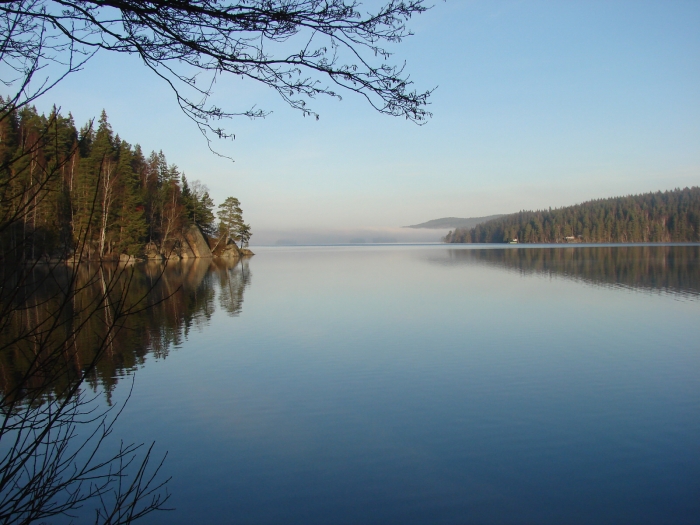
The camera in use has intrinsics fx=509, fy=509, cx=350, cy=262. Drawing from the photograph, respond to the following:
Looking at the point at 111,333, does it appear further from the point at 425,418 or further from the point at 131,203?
the point at 131,203

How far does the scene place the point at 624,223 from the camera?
112750 mm

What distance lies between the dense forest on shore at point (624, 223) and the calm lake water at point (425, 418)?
11219 cm

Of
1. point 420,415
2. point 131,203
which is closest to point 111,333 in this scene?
point 420,415

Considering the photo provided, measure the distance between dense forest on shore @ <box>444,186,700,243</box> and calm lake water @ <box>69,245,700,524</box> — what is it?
11219cm

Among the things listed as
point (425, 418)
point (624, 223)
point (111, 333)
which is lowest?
point (425, 418)

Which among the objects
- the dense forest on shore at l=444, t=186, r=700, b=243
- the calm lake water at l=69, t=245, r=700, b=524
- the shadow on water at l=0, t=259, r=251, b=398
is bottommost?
the calm lake water at l=69, t=245, r=700, b=524

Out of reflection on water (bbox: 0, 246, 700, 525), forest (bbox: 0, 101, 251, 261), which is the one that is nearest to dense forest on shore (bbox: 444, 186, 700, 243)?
forest (bbox: 0, 101, 251, 261)

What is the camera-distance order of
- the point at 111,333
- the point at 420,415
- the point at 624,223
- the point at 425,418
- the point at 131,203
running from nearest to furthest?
1. the point at 425,418
2. the point at 420,415
3. the point at 111,333
4. the point at 131,203
5. the point at 624,223

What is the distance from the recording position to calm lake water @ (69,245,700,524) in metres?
4.61

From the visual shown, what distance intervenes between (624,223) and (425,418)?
12238cm

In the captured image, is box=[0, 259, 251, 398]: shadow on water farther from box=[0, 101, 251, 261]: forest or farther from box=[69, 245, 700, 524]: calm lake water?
box=[0, 101, 251, 261]: forest

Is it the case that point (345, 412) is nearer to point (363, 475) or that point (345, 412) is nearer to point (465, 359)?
point (363, 475)

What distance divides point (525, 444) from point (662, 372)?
4304 mm

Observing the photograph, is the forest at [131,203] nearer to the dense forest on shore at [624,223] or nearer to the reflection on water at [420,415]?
the reflection on water at [420,415]
